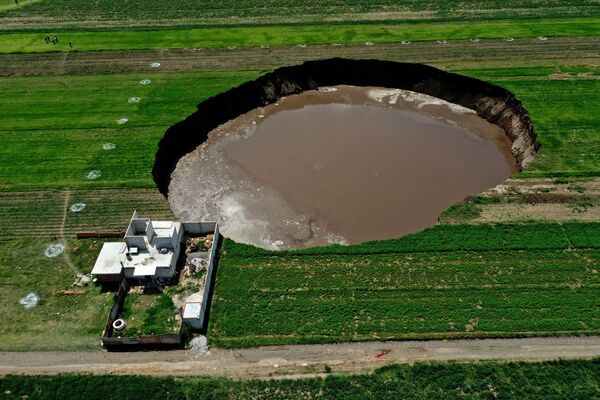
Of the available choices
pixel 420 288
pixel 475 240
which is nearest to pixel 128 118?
pixel 420 288

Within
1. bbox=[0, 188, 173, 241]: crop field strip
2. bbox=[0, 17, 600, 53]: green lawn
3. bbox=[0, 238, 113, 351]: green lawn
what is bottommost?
bbox=[0, 238, 113, 351]: green lawn

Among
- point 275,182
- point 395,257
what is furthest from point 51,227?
point 395,257

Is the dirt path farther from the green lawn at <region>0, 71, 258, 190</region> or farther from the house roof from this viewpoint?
the green lawn at <region>0, 71, 258, 190</region>

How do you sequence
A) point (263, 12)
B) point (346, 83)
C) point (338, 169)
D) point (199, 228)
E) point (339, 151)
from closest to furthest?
1. point (199, 228)
2. point (338, 169)
3. point (339, 151)
4. point (346, 83)
5. point (263, 12)

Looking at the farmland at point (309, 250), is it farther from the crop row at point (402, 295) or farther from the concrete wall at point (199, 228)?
the concrete wall at point (199, 228)

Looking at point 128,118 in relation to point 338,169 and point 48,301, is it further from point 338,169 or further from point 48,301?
point 338,169

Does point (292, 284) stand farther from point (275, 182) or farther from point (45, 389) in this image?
point (45, 389)

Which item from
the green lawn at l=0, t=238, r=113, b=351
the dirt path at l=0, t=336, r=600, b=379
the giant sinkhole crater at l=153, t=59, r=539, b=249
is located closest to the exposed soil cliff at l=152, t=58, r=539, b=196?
the giant sinkhole crater at l=153, t=59, r=539, b=249
